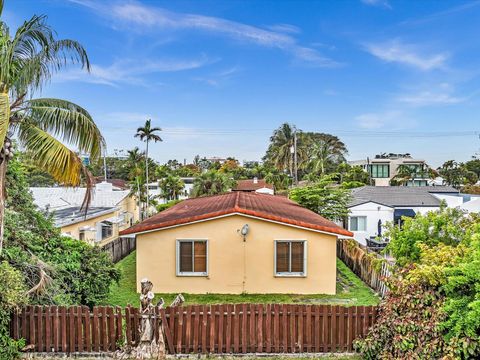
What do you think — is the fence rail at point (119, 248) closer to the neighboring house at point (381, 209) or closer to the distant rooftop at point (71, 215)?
the distant rooftop at point (71, 215)

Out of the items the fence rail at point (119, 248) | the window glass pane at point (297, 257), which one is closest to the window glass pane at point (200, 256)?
the window glass pane at point (297, 257)

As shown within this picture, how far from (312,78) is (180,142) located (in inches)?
2384

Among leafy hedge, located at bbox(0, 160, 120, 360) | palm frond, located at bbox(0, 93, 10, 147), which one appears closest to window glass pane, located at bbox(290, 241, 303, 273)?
leafy hedge, located at bbox(0, 160, 120, 360)

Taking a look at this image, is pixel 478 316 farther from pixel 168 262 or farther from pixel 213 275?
pixel 168 262

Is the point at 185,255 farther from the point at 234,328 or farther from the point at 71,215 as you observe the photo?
the point at 71,215

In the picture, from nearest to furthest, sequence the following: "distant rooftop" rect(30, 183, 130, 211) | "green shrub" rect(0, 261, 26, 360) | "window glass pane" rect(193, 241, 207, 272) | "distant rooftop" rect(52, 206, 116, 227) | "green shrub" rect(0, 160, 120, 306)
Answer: "green shrub" rect(0, 261, 26, 360) < "green shrub" rect(0, 160, 120, 306) < "window glass pane" rect(193, 241, 207, 272) < "distant rooftop" rect(52, 206, 116, 227) < "distant rooftop" rect(30, 183, 130, 211)

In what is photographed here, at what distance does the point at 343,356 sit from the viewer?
7645 mm

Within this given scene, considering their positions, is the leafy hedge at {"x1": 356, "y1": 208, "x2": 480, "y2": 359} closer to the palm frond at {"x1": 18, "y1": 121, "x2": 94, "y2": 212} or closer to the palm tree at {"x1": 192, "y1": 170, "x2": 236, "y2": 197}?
the palm frond at {"x1": 18, "y1": 121, "x2": 94, "y2": 212}

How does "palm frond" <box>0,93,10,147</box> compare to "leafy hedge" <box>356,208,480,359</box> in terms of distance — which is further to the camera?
"leafy hedge" <box>356,208,480,359</box>

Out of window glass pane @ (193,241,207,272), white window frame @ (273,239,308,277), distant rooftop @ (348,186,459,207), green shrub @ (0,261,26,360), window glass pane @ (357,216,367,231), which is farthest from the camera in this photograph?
distant rooftop @ (348,186,459,207)

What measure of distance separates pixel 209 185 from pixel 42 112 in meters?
28.3

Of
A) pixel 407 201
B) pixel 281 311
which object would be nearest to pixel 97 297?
pixel 281 311

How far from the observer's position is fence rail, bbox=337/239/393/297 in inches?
485

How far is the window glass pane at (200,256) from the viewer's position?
12954 mm
